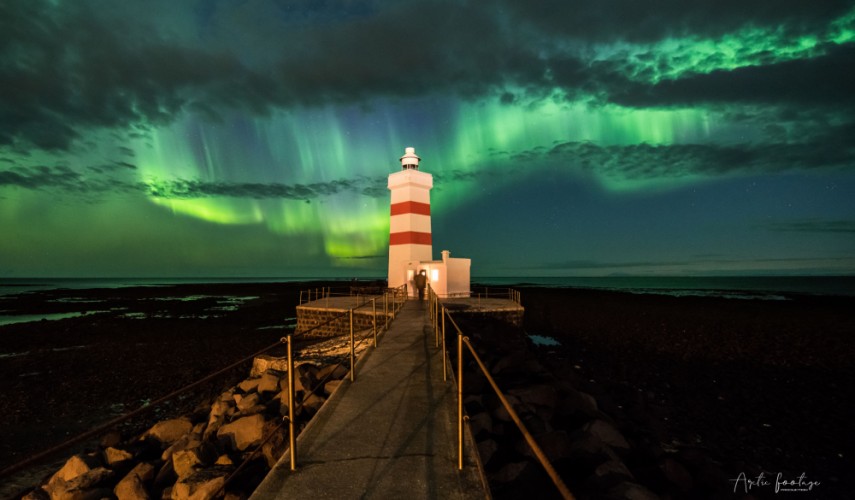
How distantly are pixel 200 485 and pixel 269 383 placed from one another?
3.31m

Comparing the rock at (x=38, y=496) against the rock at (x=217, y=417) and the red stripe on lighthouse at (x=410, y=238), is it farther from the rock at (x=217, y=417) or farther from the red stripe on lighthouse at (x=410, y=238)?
the red stripe on lighthouse at (x=410, y=238)

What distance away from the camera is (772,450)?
302 inches

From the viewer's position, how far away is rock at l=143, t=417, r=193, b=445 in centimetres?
643

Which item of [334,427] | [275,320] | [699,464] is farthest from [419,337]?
[275,320]

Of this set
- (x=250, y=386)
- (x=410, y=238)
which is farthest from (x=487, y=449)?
(x=410, y=238)

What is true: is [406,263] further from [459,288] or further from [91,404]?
[91,404]

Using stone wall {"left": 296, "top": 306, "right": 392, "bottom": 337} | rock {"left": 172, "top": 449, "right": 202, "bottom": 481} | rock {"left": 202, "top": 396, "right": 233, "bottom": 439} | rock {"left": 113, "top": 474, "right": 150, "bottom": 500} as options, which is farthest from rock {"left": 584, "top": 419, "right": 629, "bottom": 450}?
stone wall {"left": 296, "top": 306, "right": 392, "bottom": 337}

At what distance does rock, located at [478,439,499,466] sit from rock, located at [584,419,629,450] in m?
1.86

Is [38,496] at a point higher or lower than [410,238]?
lower

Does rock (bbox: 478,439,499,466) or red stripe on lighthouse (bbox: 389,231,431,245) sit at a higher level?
red stripe on lighthouse (bbox: 389,231,431,245)

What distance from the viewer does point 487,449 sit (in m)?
4.39

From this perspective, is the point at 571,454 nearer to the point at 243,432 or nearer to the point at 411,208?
the point at 243,432

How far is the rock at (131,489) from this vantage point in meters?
4.52

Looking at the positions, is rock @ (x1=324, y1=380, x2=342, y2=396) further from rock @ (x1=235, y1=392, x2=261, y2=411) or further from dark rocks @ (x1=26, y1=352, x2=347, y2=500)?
rock @ (x1=235, y1=392, x2=261, y2=411)
